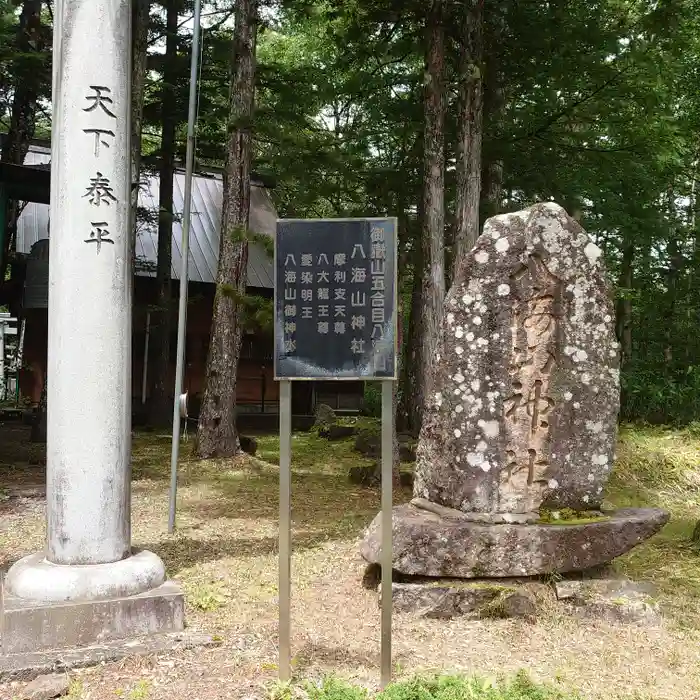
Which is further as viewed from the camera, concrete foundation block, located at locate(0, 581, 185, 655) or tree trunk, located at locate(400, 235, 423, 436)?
tree trunk, located at locate(400, 235, 423, 436)

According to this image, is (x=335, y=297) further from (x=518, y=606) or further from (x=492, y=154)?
(x=492, y=154)

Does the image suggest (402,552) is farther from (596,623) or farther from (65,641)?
(65,641)

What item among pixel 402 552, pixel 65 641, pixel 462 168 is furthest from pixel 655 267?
pixel 65 641

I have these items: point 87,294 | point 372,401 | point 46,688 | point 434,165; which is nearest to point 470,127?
point 434,165

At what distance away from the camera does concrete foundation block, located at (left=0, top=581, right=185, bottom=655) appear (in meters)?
4.25

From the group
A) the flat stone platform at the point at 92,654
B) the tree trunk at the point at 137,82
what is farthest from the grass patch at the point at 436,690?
the tree trunk at the point at 137,82

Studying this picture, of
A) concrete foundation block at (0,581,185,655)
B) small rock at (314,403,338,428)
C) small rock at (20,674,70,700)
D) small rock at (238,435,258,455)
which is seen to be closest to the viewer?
small rock at (20,674,70,700)

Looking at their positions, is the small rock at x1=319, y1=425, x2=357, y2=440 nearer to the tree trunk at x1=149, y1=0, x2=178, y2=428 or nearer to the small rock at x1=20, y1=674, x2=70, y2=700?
the tree trunk at x1=149, y1=0, x2=178, y2=428

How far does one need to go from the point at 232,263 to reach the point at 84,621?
8.21m

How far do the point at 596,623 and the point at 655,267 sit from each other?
55.4 feet

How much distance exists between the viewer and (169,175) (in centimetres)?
1692

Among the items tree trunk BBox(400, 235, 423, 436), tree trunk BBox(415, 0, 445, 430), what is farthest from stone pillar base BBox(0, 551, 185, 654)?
tree trunk BBox(400, 235, 423, 436)

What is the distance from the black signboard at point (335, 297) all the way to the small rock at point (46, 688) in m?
1.93

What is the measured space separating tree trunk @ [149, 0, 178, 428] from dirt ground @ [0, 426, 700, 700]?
7.83 meters
